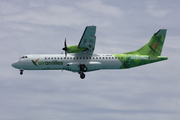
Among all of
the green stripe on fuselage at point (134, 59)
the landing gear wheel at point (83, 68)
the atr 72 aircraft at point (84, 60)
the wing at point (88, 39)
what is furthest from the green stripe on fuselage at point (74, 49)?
the green stripe on fuselage at point (134, 59)

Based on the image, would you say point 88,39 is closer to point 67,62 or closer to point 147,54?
point 67,62

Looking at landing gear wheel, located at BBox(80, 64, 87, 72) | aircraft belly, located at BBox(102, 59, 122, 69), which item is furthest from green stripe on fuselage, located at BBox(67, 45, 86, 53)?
aircraft belly, located at BBox(102, 59, 122, 69)

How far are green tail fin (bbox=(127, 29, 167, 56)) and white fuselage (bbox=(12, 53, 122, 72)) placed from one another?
4.34 meters

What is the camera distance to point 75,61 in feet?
125

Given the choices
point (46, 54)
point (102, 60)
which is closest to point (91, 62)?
point (102, 60)

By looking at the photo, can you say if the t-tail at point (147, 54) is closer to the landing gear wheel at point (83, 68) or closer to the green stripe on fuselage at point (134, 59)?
the green stripe on fuselage at point (134, 59)

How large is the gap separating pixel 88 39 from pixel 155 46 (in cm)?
1103

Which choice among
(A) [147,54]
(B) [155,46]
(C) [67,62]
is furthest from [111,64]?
(B) [155,46]

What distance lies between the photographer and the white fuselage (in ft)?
126

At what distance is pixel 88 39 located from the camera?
3575cm

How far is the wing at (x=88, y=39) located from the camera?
34.2 m

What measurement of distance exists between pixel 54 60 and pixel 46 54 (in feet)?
6.02

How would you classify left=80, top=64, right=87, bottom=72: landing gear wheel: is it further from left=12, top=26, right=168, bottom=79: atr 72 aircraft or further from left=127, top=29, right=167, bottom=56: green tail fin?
left=127, top=29, right=167, bottom=56: green tail fin

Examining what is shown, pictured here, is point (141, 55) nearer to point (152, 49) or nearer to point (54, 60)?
point (152, 49)
